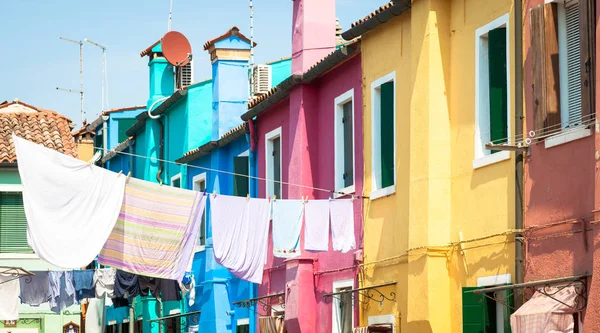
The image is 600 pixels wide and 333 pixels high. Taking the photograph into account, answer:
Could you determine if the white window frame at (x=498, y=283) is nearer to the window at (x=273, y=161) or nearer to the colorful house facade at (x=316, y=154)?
the colorful house facade at (x=316, y=154)

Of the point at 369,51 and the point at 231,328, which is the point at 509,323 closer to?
the point at 369,51

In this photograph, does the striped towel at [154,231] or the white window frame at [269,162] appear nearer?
the striped towel at [154,231]

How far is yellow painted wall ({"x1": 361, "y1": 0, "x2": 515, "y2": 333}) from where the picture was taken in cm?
1647

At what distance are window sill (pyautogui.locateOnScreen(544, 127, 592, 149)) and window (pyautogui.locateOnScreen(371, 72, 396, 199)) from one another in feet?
15.7

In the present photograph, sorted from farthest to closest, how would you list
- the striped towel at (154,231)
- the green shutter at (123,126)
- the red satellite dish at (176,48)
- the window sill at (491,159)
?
the green shutter at (123,126) < the red satellite dish at (176,48) < the striped towel at (154,231) < the window sill at (491,159)

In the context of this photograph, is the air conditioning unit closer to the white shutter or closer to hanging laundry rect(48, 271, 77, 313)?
hanging laundry rect(48, 271, 77, 313)

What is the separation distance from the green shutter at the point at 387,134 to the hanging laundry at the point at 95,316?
1938cm

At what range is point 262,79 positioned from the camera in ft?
98.7

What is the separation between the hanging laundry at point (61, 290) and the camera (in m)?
29.7

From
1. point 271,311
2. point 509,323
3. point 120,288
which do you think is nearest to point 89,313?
point 120,288

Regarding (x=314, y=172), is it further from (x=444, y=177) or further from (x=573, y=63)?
(x=573, y=63)

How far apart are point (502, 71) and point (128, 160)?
22.5 meters

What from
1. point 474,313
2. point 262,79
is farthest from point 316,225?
point 262,79

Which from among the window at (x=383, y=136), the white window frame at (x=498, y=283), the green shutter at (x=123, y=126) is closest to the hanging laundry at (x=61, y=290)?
the green shutter at (x=123, y=126)
